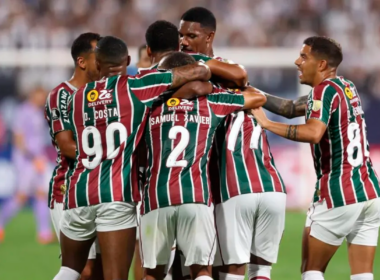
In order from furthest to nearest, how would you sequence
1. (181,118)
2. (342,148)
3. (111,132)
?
(342,148) < (181,118) < (111,132)

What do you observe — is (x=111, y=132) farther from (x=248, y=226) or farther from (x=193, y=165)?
(x=248, y=226)

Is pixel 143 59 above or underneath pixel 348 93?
above

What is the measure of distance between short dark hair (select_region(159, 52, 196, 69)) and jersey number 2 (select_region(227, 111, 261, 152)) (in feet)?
2.07

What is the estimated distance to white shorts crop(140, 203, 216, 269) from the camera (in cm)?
559

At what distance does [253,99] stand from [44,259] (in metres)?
5.04

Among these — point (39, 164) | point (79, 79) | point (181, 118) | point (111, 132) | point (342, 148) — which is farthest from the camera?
point (39, 164)

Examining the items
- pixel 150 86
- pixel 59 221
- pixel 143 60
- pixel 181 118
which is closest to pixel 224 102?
pixel 181 118

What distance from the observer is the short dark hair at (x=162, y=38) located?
6117 mm

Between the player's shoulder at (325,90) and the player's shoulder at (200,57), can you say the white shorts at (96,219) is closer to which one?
the player's shoulder at (200,57)

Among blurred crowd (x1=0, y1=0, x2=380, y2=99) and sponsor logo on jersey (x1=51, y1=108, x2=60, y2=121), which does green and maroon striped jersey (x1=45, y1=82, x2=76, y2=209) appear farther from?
blurred crowd (x1=0, y1=0, x2=380, y2=99)

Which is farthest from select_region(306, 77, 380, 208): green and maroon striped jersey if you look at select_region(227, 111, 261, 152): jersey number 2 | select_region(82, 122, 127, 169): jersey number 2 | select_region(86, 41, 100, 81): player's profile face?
select_region(86, 41, 100, 81): player's profile face

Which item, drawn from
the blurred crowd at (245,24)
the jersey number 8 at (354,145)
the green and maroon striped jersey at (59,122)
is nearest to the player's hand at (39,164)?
the blurred crowd at (245,24)

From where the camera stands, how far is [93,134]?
566 centimetres

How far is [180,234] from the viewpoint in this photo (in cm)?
566
